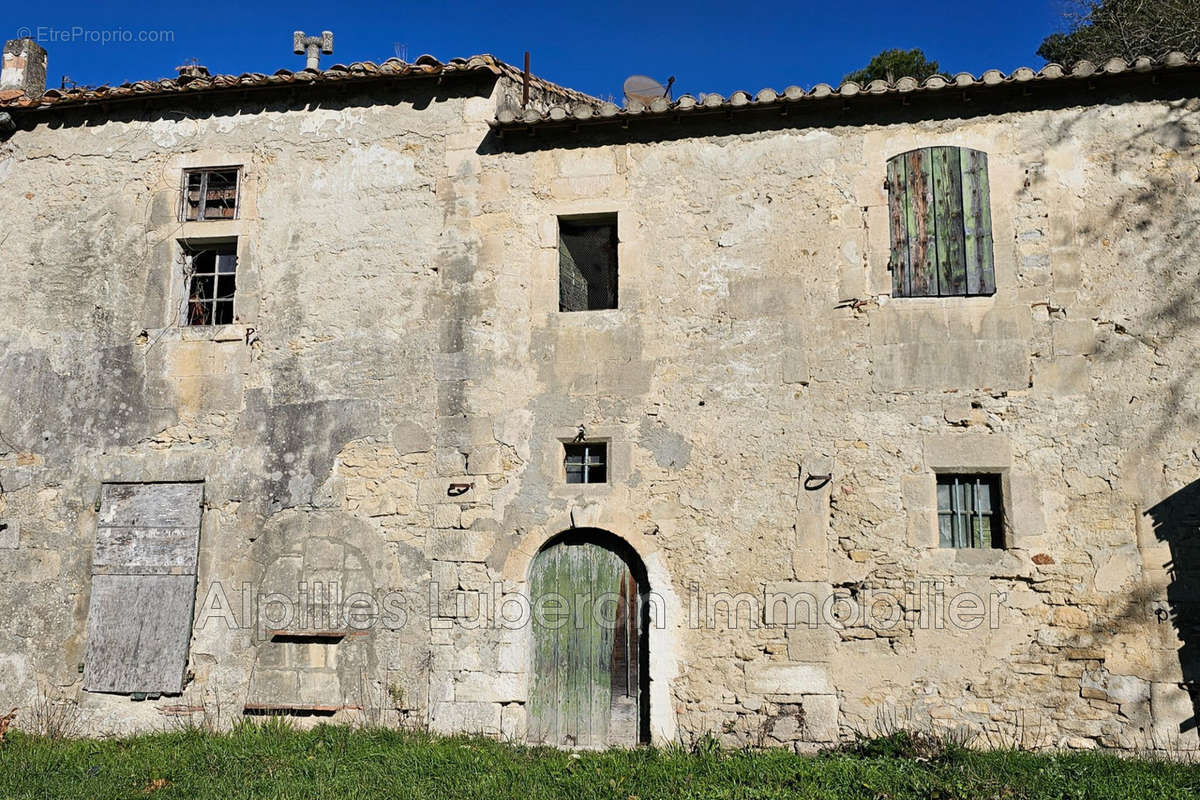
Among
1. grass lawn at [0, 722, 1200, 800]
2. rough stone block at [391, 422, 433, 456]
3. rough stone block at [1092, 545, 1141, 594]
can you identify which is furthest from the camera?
rough stone block at [391, 422, 433, 456]

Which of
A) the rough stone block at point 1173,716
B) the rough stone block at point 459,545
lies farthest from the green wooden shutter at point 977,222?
the rough stone block at point 459,545

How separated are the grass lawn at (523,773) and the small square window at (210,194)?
16.1 ft

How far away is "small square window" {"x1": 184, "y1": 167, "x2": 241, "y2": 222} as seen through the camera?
9.55 m

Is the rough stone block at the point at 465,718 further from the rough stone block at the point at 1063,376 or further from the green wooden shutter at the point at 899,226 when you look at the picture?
A: the rough stone block at the point at 1063,376

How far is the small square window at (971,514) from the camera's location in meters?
8.02

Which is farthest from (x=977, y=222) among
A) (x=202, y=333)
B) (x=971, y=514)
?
(x=202, y=333)

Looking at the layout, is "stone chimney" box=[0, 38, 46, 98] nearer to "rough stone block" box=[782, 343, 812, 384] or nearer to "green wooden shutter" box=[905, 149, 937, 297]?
"rough stone block" box=[782, 343, 812, 384]

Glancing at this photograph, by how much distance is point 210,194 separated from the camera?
961cm

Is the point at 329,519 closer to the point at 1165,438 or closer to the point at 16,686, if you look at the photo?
the point at 16,686

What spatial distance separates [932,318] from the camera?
327 inches

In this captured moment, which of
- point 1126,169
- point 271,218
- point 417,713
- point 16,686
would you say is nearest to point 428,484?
point 417,713

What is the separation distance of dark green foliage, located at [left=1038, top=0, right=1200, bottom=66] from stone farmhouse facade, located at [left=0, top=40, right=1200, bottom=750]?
4.29 m

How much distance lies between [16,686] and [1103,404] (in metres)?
9.79

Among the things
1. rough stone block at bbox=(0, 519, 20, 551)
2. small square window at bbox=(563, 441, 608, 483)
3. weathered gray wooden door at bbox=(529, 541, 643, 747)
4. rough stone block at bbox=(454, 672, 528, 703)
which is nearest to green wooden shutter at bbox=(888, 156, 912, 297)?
small square window at bbox=(563, 441, 608, 483)
